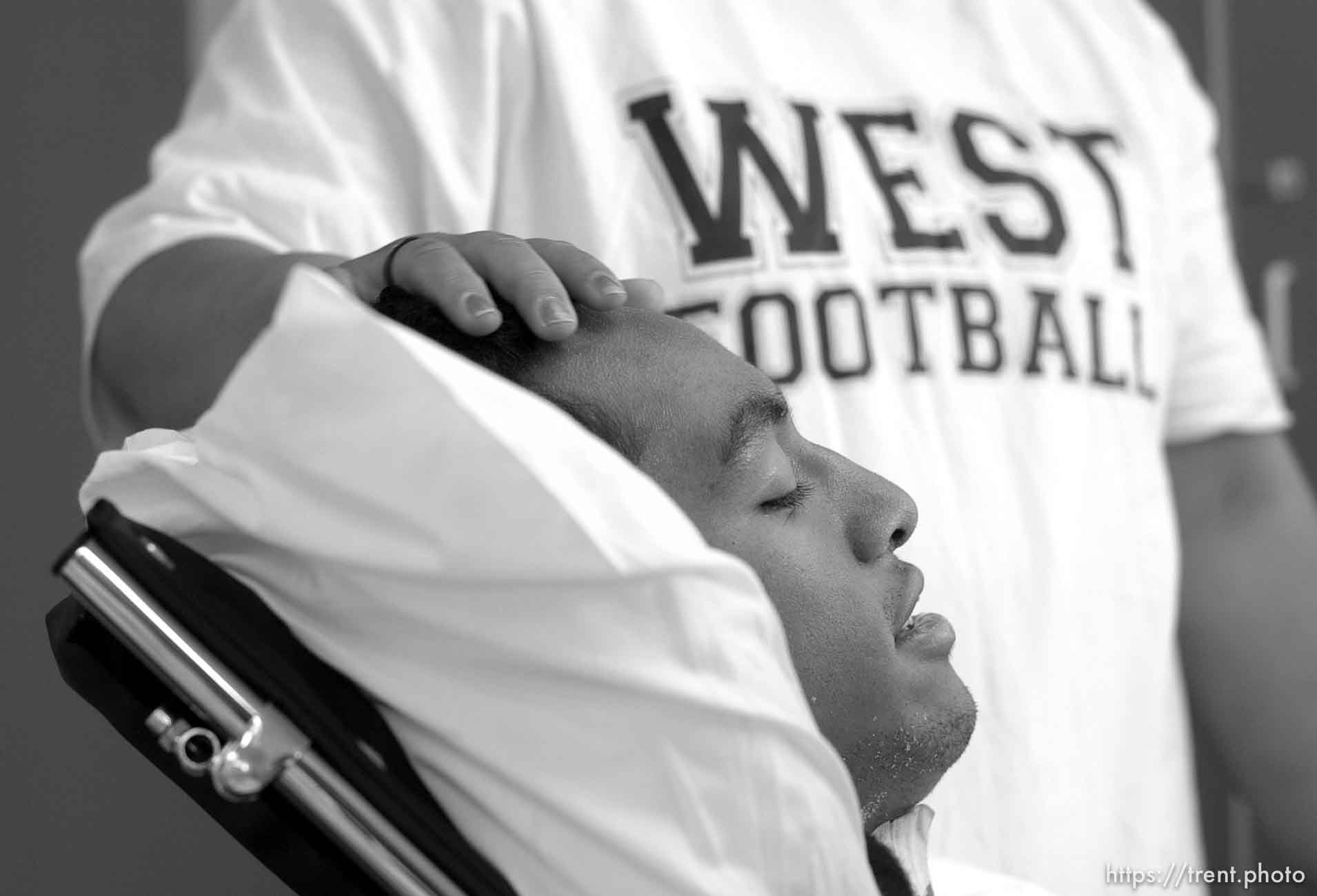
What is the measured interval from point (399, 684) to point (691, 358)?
28cm

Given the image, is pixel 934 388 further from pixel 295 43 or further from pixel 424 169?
pixel 295 43

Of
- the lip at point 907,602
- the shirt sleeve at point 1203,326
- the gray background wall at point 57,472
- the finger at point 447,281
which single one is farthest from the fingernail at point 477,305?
the gray background wall at point 57,472

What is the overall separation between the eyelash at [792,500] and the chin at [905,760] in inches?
5.0

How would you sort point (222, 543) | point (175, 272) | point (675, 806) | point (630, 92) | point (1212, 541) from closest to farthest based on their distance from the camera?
point (675, 806)
point (222, 543)
point (175, 272)
point (630, 92)
point (1212, 541)

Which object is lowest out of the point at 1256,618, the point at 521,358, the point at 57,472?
the point at 1256,618

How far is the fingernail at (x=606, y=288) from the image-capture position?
756mm

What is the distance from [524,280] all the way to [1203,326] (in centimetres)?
83

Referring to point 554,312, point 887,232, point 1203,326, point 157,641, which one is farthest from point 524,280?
point 1203,326

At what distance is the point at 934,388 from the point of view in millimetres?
1160

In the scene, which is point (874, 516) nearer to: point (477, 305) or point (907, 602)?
point (907, 602)

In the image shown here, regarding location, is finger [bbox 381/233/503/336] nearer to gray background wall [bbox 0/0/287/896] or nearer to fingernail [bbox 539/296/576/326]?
fingernail [bbox 539/296/576/326]

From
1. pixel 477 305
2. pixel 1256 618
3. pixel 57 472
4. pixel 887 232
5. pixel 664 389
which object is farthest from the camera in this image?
pixel 57 472

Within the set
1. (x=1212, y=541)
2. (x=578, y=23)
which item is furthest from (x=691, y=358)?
(x=1212, y=541)

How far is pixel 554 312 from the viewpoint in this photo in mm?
724
